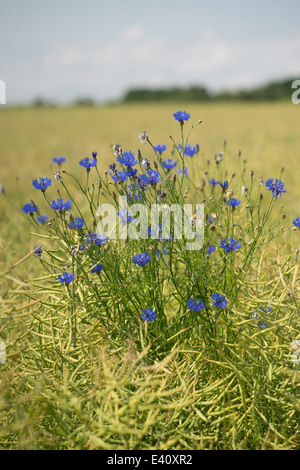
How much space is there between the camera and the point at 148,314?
140 cm

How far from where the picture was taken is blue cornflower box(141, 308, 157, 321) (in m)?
1.38

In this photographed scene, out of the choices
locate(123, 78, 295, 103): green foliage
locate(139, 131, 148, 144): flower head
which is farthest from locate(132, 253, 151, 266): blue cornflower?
locate(123, 78, 295, 103): green foliage

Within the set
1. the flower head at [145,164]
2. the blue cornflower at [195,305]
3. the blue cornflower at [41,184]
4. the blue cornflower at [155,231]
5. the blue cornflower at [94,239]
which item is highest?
the flower head at [145,164]

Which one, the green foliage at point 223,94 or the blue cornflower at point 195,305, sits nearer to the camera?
the blue cornflower at point 195,305

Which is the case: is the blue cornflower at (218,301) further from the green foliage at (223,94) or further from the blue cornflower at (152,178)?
the green foliage at (223,94)

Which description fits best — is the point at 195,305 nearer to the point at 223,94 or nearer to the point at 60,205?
the point at 60,205

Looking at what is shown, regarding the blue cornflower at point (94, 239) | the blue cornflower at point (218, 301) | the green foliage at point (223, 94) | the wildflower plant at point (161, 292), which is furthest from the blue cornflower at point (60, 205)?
the green foliage at point (223, 94)

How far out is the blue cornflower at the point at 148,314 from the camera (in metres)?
1.38

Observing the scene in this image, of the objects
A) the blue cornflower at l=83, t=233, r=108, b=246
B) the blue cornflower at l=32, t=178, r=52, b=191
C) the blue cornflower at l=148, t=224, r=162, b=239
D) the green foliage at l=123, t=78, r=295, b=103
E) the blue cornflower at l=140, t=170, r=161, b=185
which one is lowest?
the blue cornflower at l=83, t=233, r=108, b=246

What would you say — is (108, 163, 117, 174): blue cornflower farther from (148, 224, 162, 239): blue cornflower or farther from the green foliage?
the green foliage

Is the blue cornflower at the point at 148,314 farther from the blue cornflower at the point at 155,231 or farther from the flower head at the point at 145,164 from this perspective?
the flower head at the point at 145,164

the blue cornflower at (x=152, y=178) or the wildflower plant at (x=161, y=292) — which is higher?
the blue cornflower at (x=152, y=178)

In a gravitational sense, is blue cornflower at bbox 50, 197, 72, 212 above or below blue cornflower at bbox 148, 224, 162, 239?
above
